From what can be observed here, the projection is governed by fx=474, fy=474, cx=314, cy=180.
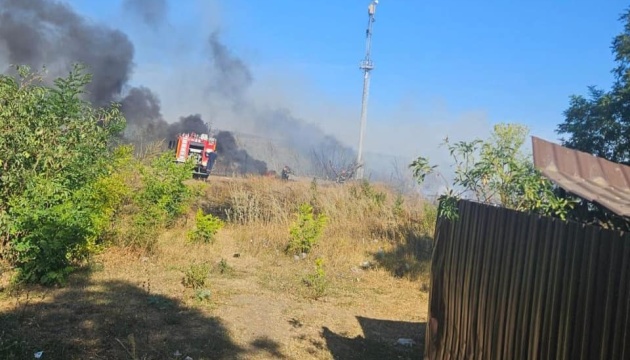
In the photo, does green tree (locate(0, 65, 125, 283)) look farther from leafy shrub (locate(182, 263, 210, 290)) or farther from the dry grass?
leafy shrub (locate(182, 263, 210, 290))

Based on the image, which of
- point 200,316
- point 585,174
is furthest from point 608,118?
point 200,316

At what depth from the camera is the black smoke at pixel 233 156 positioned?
34.3 metres

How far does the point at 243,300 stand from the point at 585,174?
4.08 m

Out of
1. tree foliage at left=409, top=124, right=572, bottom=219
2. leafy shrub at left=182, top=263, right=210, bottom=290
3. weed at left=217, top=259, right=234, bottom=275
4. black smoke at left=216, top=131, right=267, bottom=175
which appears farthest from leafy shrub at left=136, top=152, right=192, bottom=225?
black smoke at left=216, top=131, right=267, bottom=175

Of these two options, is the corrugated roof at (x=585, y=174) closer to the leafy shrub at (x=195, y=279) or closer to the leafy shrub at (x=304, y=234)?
the leafy shrub at (x=195, y=279)

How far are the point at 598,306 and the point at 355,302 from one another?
4585 mm

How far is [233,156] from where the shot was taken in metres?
36.1

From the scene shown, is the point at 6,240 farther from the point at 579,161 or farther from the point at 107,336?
the point at 579,161

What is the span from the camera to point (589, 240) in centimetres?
236

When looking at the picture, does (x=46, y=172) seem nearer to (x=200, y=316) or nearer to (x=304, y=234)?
(x=200, y=316)

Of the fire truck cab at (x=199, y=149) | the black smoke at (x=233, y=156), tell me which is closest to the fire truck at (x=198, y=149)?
the fire truck cab at (x=199, y=149)

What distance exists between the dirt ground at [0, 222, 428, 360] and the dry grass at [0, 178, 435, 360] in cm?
1

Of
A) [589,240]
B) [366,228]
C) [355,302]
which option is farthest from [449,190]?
[366,228]

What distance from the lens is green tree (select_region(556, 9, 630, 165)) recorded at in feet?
27.2
